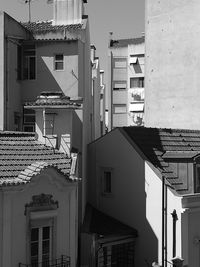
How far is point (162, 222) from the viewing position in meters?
22.2

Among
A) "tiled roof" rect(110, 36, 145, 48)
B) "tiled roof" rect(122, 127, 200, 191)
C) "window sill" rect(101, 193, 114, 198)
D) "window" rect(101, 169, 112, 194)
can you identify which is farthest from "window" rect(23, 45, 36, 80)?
"tiled roof" rect(110, 36, 145, 48)

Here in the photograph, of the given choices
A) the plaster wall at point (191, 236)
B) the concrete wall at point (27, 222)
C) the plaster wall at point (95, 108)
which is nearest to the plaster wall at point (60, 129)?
the concrete wall at point (27, 222)

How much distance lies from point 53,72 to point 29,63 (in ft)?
5.21

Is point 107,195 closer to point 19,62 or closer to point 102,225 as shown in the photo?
point 102,225

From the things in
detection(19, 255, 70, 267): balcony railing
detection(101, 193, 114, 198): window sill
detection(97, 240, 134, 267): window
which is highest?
detection(101, 193, 114, 198): window sill

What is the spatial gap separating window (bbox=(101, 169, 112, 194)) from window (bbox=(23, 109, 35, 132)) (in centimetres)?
491

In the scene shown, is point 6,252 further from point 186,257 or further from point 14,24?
point 14,24

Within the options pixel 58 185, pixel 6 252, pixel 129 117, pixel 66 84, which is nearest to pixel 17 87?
pixel 66 84

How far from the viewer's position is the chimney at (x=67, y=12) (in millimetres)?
29719

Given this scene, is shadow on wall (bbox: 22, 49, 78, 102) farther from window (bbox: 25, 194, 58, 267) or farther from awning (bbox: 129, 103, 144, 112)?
awning (bbox: 129, 103, 144, 112)

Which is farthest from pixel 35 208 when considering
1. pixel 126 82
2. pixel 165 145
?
pixel 126 82

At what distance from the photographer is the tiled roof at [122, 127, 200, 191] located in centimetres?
2325

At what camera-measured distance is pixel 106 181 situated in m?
26.0

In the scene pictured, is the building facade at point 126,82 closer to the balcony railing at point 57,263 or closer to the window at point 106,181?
the window at point 106,181
